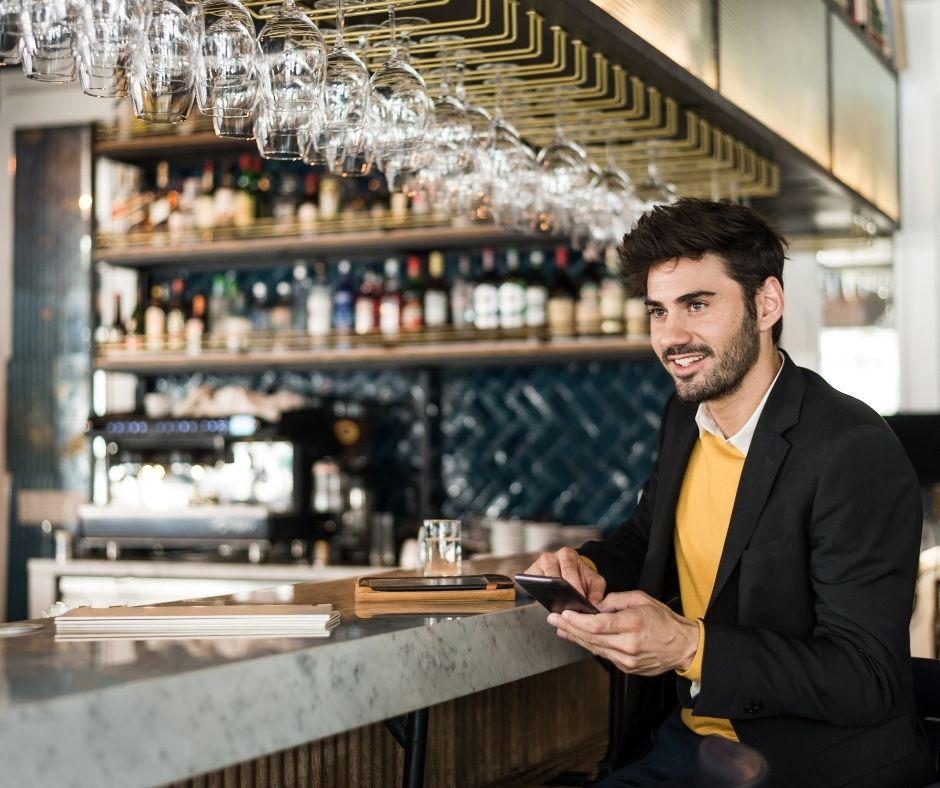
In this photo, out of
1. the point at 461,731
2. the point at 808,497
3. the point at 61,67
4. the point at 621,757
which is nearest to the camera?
the point at 61,67

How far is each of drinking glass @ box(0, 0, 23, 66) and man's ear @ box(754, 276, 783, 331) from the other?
1.27 meters

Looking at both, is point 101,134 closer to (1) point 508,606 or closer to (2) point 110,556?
(2) point 110,556

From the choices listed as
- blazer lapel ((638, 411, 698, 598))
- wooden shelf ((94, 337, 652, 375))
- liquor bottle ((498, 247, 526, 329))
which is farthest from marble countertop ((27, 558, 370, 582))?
blazer lapel ((638, 411, 698, 598))

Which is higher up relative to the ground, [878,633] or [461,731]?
[878,633]

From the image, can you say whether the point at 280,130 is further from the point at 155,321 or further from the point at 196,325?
the point at 155,321

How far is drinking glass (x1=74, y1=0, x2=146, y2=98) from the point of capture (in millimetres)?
1976

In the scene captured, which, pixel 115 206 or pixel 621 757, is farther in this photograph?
pixel 115 206

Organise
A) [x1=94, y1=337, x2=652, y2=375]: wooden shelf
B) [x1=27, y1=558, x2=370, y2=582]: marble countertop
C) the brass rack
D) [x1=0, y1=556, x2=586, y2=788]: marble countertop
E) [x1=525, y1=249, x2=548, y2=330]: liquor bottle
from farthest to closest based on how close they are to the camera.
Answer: [x1=525, y1=249, x2=548, y2=330]: liquor bottle < [x1=94, y1=337, x2=652, y2=375]: wooden shelf < [x1=27, y1=558, x2=370, y2=582]: marble countertop < the brass rack < [x1=0, y1=556, x2=586, y2=788]: marble countertop

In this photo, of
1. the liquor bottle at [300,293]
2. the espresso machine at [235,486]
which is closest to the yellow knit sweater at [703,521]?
the espresso machine at [235,486]

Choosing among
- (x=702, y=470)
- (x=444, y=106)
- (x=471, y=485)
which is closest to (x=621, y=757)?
(x=702, y=470)

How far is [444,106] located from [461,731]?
1.34 meters

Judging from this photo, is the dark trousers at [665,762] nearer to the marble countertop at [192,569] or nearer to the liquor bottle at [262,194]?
the marble countertop at [192,569]

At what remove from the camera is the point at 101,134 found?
5.82 metres

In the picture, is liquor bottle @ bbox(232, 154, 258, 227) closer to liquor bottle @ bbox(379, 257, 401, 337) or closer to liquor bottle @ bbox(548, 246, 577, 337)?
liquor bottle @ bbox(379, 257, 401, 337)
